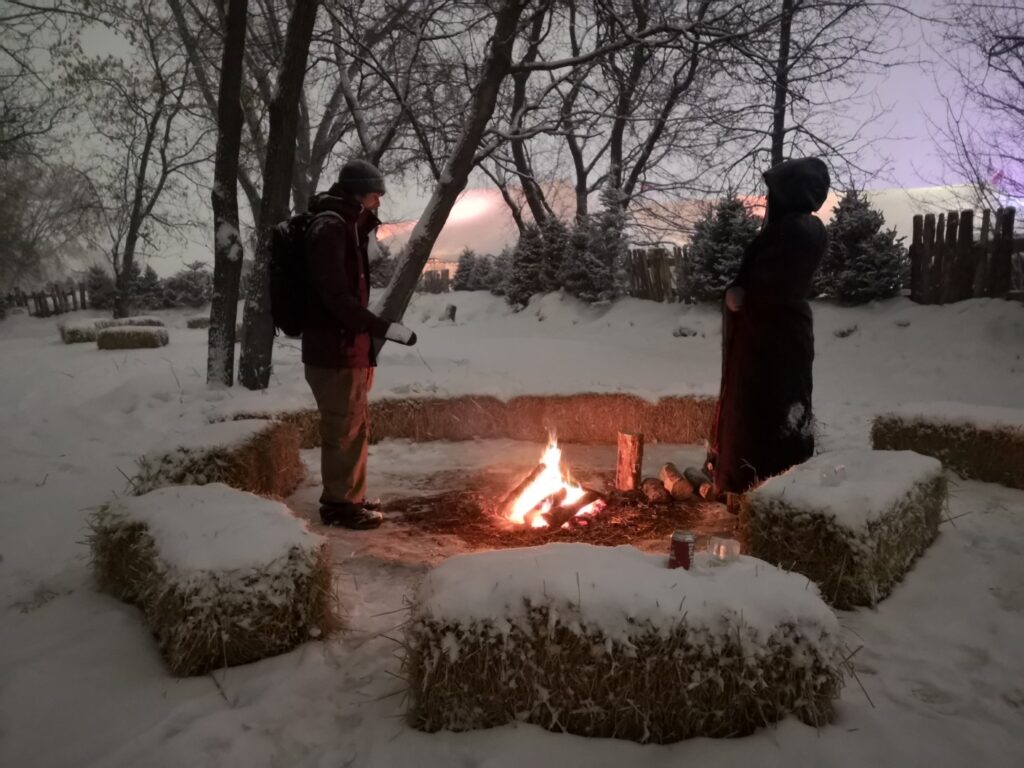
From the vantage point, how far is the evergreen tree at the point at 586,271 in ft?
53.1

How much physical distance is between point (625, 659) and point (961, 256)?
462 inches

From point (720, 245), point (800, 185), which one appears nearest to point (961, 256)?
point (720, 245)

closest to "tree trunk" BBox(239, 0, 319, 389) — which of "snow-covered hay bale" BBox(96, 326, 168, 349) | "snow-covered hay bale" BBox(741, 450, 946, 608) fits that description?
"snow-covered hay bale" BBox(741, 450, 946, 608)

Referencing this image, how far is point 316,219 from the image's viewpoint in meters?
3.94

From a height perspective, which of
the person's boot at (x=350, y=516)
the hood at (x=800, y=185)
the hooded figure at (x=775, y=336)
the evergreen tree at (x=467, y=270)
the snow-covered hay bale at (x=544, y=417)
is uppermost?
the evergreen tree at (x=467, y=270)

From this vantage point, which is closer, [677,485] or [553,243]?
[677,485]

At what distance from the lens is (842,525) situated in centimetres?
294

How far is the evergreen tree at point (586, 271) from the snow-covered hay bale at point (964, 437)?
1144cm

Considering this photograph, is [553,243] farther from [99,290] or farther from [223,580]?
[99,290]

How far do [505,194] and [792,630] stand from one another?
16.8 metres

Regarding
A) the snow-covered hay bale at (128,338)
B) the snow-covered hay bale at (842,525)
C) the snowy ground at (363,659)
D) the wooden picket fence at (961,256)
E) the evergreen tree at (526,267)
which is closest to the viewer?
the snowy ground at (363,659)

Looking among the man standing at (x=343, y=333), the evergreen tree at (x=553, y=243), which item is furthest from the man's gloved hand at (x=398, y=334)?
the evergreen tree at (x=553, y=243)

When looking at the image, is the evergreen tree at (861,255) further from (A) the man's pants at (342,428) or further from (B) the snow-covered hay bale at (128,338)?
(B) the snow-covered hay bale at (128,338)

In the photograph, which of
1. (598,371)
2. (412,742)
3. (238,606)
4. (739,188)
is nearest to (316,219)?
(238,606)
